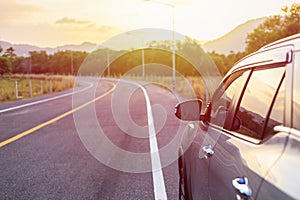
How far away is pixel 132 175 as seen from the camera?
6.07 meters

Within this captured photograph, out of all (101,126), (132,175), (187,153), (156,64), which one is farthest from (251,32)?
(156,64)

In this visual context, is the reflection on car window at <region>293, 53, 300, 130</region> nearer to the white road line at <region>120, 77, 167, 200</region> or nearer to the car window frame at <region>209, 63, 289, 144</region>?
the car window frame at <region>209, 63, 289, 144</region>

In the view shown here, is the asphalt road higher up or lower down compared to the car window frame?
lower down

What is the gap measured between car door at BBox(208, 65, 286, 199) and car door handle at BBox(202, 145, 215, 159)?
63 millimetres

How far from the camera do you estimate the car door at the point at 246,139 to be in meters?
1.89

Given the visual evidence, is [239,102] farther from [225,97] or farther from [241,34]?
[241,34]

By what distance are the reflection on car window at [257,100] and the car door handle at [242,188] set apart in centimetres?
28

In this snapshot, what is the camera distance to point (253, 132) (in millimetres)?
2340

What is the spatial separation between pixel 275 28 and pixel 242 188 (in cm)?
2458

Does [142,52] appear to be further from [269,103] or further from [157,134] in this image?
A: [269,103]

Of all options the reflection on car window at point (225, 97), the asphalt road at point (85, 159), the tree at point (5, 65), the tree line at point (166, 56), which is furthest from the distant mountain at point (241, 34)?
the tree at point (5, 65)

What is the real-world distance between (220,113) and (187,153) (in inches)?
31.3

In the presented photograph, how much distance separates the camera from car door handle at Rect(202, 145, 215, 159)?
294cm

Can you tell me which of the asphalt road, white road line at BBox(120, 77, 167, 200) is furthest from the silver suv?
the asphalt road
